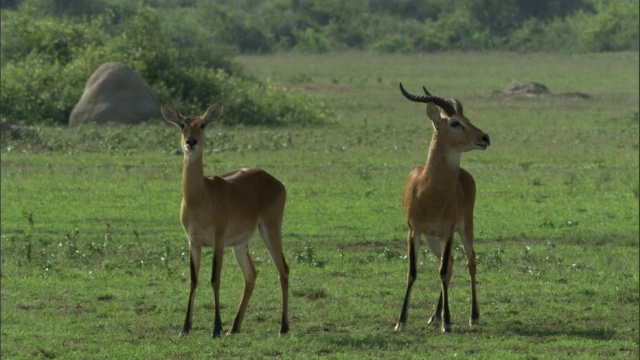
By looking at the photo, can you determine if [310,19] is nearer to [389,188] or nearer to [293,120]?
[293,120]

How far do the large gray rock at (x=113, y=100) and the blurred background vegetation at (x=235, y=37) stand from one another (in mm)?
1163

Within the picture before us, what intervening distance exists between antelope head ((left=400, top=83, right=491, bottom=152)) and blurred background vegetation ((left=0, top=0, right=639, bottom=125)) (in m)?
18.7

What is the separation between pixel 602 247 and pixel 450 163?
4.80 meters

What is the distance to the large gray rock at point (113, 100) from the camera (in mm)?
28391

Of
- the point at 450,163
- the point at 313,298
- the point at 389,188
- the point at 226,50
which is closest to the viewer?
the point at 450,163

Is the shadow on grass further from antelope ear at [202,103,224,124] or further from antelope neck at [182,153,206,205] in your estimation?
antelope ear at [202,103,224,124]

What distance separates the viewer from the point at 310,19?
223ft

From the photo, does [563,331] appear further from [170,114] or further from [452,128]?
[170,114]

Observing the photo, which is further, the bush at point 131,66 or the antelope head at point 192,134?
the bush at point 131,66

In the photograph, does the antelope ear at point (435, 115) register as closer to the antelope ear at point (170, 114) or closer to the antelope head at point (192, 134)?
the antelope head at point (192, 134)

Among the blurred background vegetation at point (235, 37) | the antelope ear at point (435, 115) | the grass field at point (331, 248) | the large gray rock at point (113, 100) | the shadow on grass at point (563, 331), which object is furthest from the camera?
the blurred background vegetation at point (235, 37)

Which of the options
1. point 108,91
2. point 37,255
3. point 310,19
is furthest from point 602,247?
point 310,19

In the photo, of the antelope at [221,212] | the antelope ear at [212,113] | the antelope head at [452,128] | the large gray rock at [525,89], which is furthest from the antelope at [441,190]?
the large gray rock at [525,89]

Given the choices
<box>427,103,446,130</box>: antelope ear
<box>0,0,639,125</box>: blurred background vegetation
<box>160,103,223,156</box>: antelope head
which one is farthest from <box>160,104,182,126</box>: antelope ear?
<box>0,0,639,125</box>: blurred background vegetation
